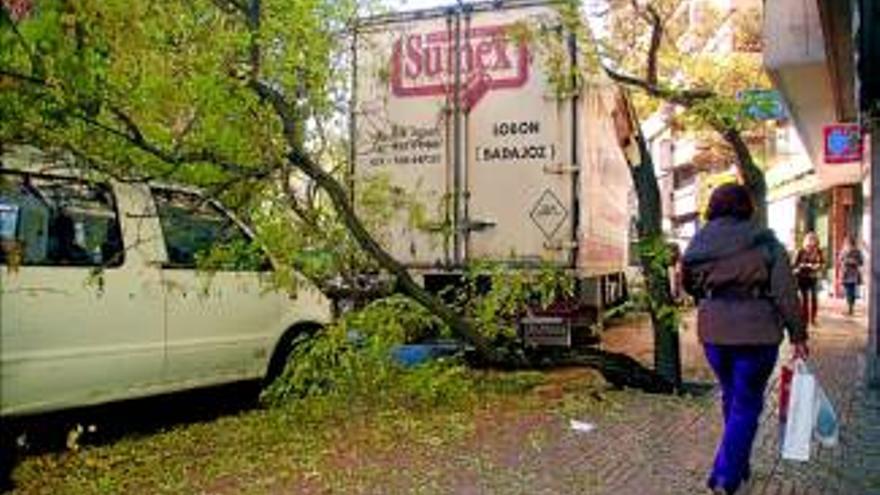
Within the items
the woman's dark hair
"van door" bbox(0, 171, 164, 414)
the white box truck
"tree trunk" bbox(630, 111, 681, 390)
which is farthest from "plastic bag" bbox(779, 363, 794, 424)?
the white box truck

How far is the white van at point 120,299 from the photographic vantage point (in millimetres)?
7465

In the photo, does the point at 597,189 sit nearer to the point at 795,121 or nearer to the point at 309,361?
the point at 309,361

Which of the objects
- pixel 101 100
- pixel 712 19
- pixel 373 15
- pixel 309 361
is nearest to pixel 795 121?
pixel 712 19

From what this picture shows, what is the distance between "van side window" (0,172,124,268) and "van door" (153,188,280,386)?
2.02ft

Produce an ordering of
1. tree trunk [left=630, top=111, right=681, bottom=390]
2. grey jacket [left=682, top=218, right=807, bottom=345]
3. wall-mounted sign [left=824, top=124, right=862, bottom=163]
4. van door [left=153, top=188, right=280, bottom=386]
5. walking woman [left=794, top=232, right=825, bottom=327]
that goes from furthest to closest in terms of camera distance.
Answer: wall-mounted sign [left=824, top=124, right=862, bottom=163] → walking woman [left=794, top=232, right=825, bottom=327] → tree trunk [left=630, top=111, right=681, bottom=390] → van door [left=153, top=188, right=280, bottom=386] → grey jacket [left=682, top=218, right=807, bottom=345]

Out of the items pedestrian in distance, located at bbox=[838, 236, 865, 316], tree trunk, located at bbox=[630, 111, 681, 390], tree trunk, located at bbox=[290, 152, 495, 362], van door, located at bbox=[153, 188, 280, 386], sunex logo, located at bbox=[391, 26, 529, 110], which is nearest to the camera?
van door, located at bbox=[153, 188, 280, 386]

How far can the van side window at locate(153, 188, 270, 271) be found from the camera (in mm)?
8938

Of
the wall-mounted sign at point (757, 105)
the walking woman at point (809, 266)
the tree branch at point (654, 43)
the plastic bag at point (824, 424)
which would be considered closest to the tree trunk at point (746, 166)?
the wall-mounted sign at point (757, 105)

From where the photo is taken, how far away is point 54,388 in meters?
7.73

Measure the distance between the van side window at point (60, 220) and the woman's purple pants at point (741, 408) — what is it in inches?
165

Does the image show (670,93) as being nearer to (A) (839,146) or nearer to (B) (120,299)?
(B) (120,299)

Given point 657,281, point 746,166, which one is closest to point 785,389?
point 657,281

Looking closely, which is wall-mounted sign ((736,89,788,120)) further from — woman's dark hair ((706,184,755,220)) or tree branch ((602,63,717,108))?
woman's dark hair ((706,184,755,220))

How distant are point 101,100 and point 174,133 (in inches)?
38.1
